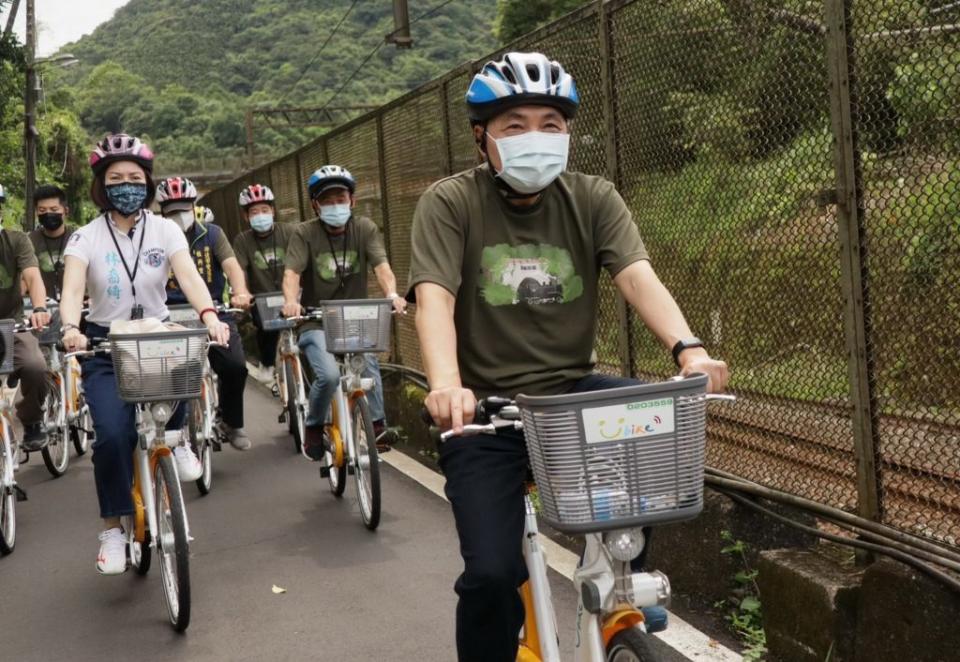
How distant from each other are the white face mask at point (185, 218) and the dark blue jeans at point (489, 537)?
6.80 meters

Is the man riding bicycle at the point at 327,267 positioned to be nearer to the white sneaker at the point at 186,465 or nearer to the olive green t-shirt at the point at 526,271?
the white sneaker at the point at 186,465

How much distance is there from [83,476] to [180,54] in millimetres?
103606

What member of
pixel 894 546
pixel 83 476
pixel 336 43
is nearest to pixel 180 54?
pixel 336 43

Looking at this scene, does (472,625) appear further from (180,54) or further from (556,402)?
(180,54)

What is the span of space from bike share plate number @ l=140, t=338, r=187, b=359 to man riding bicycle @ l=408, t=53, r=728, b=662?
2149mm

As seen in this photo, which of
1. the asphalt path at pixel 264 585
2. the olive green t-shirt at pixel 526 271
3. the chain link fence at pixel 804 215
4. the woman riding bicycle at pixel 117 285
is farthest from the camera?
the woman riding bicycle at pixel 117 285

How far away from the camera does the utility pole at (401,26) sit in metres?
20.1

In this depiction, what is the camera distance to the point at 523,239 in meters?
3.54

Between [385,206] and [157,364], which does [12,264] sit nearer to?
[385,206]

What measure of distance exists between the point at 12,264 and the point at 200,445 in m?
2.04

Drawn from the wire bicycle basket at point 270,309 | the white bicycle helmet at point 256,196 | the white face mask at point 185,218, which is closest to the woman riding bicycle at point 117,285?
the white face mask at point 185,218

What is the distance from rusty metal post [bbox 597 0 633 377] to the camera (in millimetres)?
5910

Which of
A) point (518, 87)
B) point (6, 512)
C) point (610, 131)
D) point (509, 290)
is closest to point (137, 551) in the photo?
point (6, 512)

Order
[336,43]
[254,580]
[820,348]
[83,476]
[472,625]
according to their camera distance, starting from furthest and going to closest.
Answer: [336,43] < [83,476] < [254,580] < [820,348] < [472,625]
